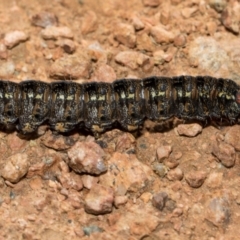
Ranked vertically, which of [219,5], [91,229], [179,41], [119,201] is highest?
[219,5]

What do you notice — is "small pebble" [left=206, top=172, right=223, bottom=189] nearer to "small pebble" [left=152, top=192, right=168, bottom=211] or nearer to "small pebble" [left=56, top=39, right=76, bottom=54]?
"small pebble" [left=152, top=192, right=168, bottom=211]

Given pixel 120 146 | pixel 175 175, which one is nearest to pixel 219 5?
pixel 120 146

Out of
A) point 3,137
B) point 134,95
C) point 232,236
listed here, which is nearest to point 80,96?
point 134,95

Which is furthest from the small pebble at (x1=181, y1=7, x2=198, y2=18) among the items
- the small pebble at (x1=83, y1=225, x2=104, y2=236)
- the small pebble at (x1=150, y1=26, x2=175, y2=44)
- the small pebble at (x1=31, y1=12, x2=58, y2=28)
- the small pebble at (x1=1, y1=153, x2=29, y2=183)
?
the small pebble at (x1=83, y1=225, x2=104, y2=236)

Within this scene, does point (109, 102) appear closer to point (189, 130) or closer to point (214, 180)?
point (189, 130)

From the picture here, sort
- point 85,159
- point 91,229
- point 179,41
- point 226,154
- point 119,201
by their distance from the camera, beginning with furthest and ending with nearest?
point 179,41 → point 226,154 → point 85,159 → point 119,201 → point 91,229

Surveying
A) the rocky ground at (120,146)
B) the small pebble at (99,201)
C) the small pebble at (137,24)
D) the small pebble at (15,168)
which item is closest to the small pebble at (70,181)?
the rocky ground at (120,146)

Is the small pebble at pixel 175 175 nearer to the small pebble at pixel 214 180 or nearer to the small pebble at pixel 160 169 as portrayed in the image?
the small pebble at pixel 160 169
